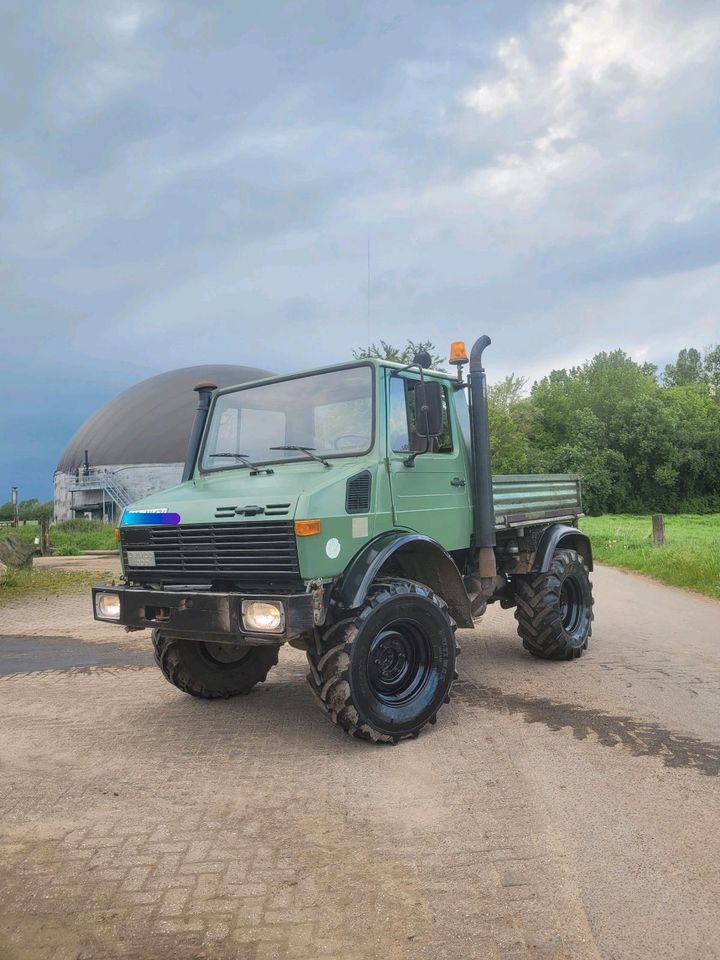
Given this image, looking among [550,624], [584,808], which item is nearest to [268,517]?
[584,808]

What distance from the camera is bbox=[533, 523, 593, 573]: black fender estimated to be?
7371 mm

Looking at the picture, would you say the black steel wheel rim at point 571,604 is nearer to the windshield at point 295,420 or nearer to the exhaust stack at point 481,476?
the exhaust stack at point 481,476

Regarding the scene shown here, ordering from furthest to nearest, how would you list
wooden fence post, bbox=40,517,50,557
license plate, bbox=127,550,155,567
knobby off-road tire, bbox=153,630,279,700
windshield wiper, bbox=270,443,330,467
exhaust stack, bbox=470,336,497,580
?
wooden fence post, bbox=40,517,50,557, exhaust stack, bbox=470,336,497,580, knobby off-road tire, bbox=153,630,279,700, license plate, bbox=127,550,155,567, windshield wiper, bbox=270,443,330,467

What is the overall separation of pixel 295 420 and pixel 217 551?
129 cm

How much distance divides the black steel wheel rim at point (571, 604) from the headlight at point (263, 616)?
4.08 meters

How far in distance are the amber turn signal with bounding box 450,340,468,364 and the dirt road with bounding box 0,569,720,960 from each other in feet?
9.13

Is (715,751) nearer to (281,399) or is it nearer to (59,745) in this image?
(281,399)

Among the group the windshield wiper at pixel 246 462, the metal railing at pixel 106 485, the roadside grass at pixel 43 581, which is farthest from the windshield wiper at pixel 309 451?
the metal railing at pixel 106 485

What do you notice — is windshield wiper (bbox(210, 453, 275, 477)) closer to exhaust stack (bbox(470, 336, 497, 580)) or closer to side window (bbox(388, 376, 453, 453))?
side window (bbox(388, 376, 453, 453))

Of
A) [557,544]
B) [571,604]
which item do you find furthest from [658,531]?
[557,544]

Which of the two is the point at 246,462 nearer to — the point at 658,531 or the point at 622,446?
the point at 658,531

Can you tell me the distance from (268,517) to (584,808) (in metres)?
2.49

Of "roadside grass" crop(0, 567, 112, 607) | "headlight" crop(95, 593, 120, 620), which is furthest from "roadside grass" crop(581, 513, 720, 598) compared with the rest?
"roadside grass" crop(0, 567, 112, 607)

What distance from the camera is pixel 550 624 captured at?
24.2 ft
